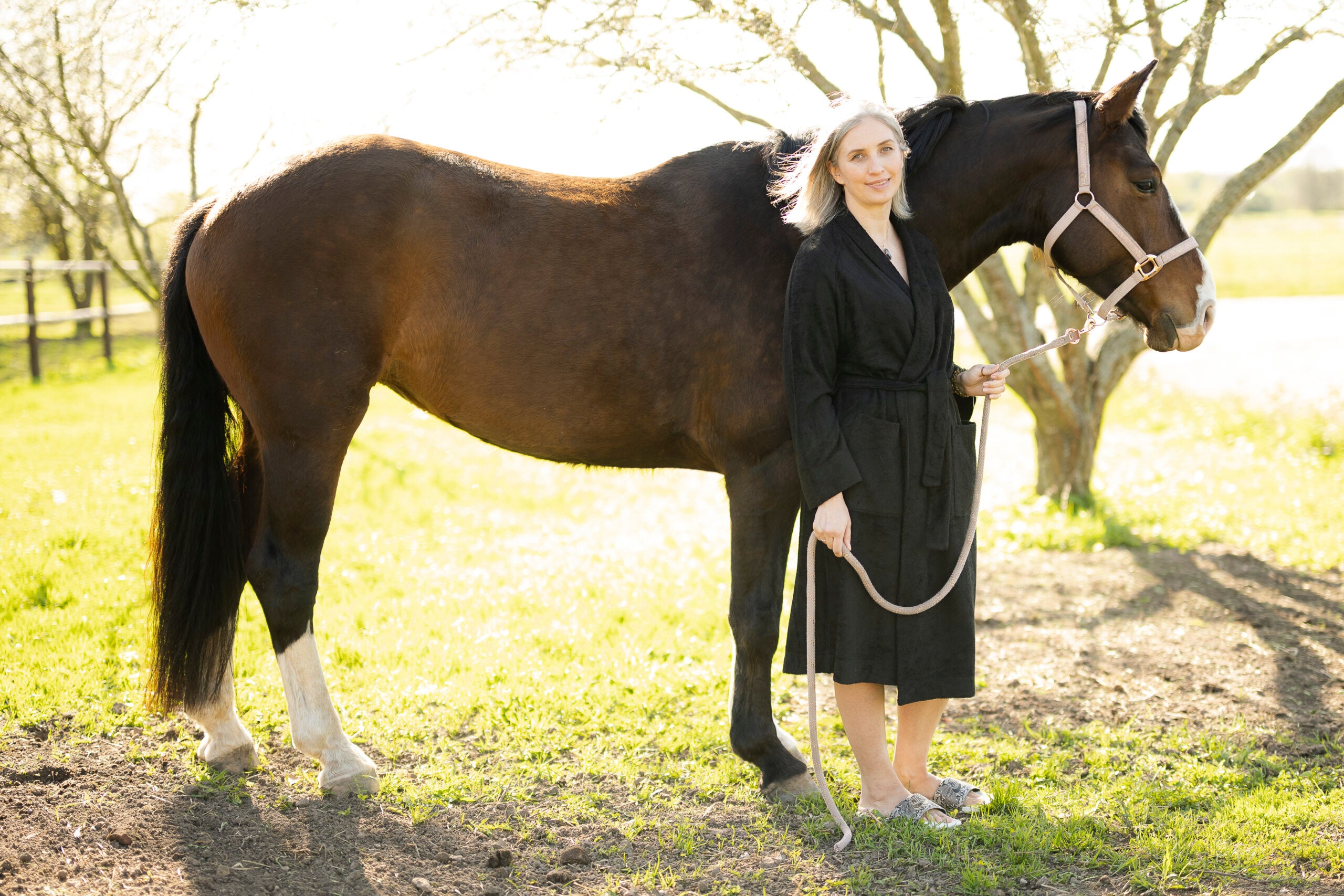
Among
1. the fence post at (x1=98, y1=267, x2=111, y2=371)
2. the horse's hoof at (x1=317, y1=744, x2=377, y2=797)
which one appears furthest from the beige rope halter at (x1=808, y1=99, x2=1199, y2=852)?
the fence post at (x1=98, y1=267, x2=111, y2=371)

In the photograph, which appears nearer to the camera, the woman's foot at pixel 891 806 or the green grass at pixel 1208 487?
the woman's foot at pixel 891 806

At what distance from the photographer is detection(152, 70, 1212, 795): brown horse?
9.56 feet

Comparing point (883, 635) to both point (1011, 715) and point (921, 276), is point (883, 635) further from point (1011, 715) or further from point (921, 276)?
point (1011, 715)

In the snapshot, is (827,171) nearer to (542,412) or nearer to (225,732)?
(542,412)

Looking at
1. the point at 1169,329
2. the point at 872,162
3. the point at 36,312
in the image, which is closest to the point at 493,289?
the point at 872,162

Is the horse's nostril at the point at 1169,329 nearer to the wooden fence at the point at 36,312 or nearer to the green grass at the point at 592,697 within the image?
the green grass at the point at 592,697

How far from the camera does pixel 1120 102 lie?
289cm

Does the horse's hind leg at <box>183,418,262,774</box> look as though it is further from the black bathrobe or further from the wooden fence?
the wooden fence

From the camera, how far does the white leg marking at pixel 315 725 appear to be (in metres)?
3.07

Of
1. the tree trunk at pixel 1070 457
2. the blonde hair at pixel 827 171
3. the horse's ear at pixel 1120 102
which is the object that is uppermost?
the horse's ear at pixel 1120 102

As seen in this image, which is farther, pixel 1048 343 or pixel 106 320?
pixel 106 320

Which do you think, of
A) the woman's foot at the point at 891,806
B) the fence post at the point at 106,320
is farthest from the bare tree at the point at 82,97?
the fence post at the point at 106,320

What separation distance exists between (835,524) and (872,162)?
1.03m

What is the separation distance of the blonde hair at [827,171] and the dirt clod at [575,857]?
1938mm
